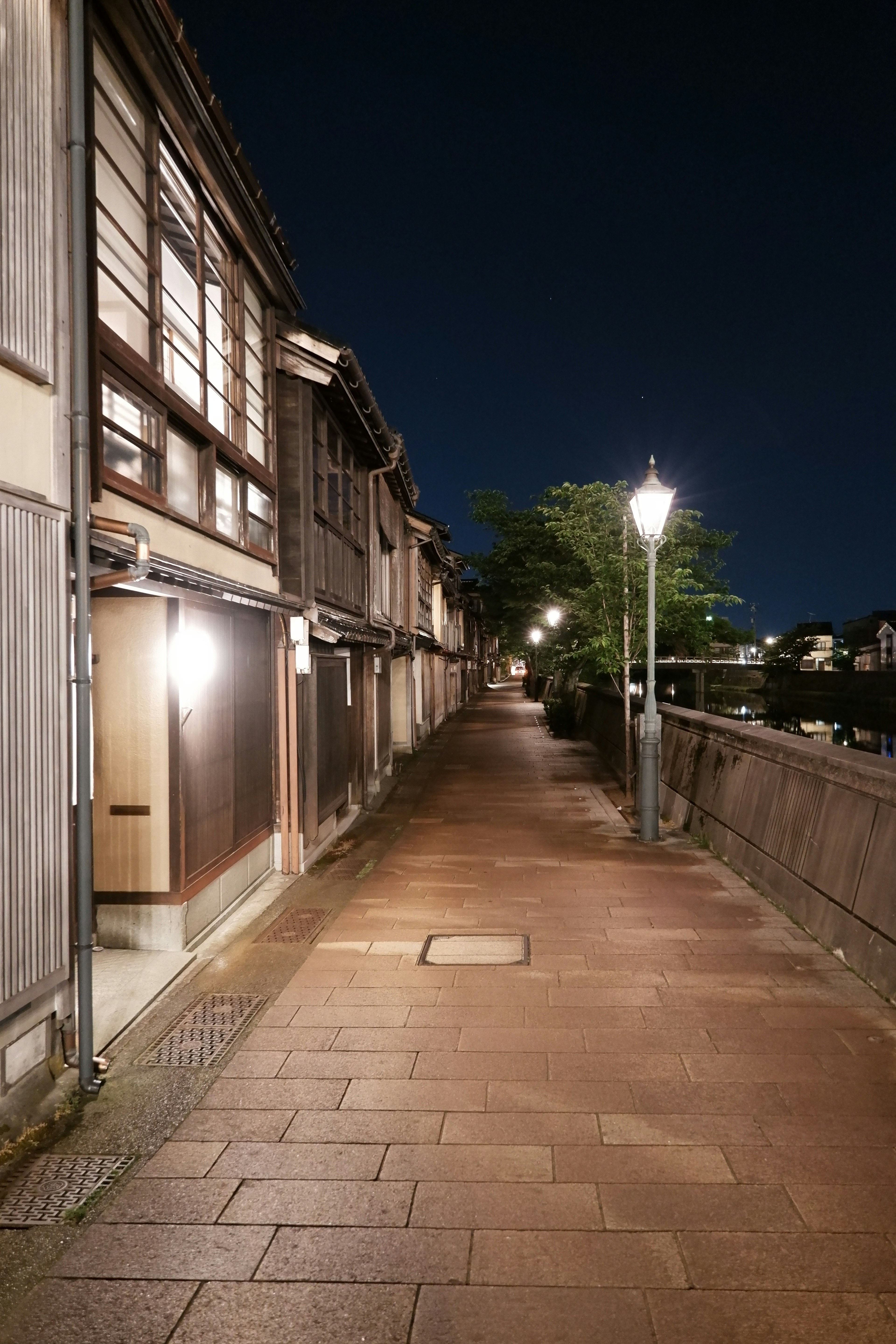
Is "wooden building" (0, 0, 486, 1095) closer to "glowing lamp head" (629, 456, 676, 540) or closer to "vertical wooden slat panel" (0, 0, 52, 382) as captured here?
"vertical wooden slat panel" (0, 0, 52, 382)

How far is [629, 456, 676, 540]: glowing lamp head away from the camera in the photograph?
12.2 meters

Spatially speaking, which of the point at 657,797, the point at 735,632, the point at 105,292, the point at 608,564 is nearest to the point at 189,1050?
the point at 105,292

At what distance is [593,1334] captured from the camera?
119 inches

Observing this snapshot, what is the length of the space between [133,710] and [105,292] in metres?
3.41

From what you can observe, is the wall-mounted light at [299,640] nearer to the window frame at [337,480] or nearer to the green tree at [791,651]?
the window frame at [337,480]

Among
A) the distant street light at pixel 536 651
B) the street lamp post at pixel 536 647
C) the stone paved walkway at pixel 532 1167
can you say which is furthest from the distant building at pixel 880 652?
the stone paved walkway at pixel 532 1167

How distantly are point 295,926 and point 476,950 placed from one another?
1948 millimetres

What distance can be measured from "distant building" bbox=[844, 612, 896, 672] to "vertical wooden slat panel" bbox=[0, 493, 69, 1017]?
98.1 m

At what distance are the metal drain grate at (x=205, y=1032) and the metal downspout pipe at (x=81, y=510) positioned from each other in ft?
1.70

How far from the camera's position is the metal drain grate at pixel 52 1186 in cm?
375

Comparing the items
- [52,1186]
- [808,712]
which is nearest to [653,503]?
[52,1186]

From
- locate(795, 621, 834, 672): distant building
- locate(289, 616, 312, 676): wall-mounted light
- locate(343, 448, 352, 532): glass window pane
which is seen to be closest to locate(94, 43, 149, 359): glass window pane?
locate(289, 616, 312, 676): wall-mounted light

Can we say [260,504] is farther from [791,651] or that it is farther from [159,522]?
[791,651]

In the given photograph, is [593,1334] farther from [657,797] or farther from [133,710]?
[657,797]
